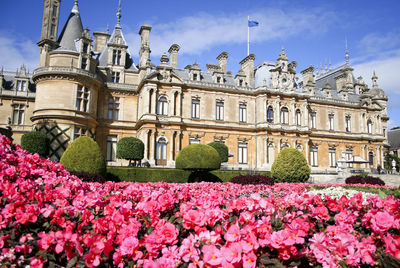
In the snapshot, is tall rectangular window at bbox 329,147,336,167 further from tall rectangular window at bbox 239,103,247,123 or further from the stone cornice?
the stone cornice

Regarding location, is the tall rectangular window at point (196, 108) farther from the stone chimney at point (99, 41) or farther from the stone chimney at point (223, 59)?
the stone chimney at point (99, 41)

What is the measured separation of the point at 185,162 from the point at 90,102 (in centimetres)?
1342

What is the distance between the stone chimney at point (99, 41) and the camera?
32.8 metres

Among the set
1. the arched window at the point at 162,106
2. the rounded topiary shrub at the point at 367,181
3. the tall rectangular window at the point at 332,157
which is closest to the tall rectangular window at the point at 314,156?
the tall rectangular window at the point at 332,157

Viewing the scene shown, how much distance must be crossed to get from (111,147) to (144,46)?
11.5 meters

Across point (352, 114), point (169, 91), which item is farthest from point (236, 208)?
point (352, 114)

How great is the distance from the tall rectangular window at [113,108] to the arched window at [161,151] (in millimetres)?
6052

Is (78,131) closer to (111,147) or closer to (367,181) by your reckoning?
(111,147)

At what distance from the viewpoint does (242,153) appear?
31.2 meters

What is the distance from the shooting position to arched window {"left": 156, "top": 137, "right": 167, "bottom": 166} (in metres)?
27.8

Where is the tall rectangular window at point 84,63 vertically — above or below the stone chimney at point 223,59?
below

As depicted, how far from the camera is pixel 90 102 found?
27328 millimetres

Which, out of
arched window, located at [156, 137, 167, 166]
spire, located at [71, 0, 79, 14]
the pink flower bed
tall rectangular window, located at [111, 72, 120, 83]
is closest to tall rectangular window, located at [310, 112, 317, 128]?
arched window, located at [156, 137, 167, 166]

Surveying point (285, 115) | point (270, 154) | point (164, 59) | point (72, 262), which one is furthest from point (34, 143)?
point (285, 115)
